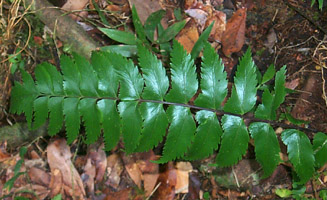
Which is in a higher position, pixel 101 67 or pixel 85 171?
pixel 101 67

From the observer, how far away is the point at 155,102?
71.6 inches

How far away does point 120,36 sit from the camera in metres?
2.42

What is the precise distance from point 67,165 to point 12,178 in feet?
1.25

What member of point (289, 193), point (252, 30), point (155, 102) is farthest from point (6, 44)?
point (289, 193)

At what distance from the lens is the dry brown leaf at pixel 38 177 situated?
257 centimetres

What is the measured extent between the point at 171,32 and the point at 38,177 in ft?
4.69

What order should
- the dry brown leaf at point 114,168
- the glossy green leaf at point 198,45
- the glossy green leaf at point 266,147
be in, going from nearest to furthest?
the glossy green leaf at point 266,147
the glossy green leaf at point 198,45
the dry brown leaf at point 114,168

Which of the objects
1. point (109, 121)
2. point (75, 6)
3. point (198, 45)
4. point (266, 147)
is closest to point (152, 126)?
point (109, 121)

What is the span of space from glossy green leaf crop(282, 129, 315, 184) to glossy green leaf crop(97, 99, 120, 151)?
34.1 inches

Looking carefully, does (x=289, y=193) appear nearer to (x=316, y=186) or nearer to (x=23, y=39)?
(x=316, y=186)

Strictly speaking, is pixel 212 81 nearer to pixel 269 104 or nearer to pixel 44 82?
pixel 269 104

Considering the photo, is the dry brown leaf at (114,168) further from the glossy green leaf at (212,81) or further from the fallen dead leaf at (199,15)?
the fallen dead leaf at (199,15)

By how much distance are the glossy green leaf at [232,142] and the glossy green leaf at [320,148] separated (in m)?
0.38

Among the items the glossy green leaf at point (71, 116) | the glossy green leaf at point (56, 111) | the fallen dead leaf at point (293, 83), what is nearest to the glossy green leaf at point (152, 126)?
the glossy green leaf at point (71, 116)
